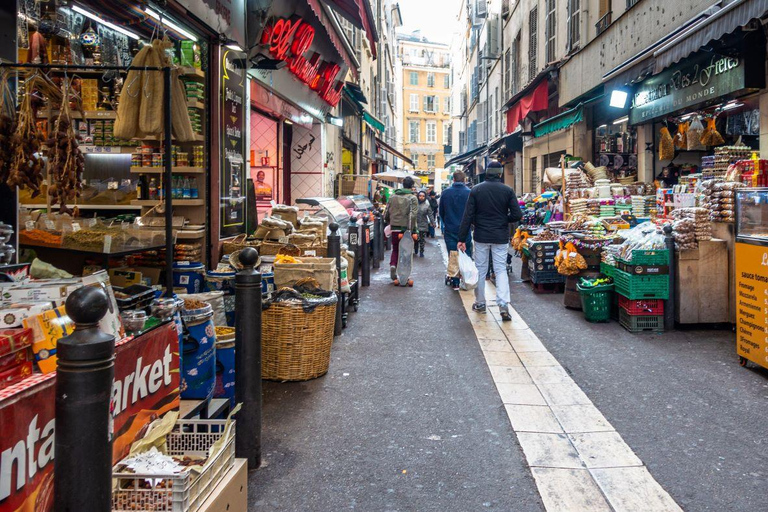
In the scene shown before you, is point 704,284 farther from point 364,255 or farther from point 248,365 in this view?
point 248,365

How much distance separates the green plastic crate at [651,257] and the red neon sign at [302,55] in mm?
5401

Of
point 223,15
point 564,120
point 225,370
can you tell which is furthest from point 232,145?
point 564,120

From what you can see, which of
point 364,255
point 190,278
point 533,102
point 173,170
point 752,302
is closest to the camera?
point 752,302

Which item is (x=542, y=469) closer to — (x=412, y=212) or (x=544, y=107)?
(x=412, y=212)

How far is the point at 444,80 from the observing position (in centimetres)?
6950

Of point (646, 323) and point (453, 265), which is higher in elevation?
point (453, 265)

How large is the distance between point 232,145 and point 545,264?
17.3ft

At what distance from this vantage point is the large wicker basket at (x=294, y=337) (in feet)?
16.3

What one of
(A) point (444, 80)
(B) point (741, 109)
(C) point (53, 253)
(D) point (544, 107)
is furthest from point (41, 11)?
(A) point (444, 80)

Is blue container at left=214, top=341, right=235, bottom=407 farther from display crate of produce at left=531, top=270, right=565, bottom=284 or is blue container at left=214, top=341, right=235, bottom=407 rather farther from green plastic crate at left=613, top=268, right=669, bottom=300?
display crate of produce at left=531, top=270, right=565, bottom=284

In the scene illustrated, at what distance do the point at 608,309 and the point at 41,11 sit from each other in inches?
259

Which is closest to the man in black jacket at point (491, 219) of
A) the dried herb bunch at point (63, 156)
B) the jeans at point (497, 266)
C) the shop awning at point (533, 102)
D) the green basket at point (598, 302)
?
the jeans at point (497, 266)

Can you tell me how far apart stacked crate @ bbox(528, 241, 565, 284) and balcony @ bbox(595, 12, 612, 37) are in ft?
19.4

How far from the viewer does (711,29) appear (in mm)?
7094
